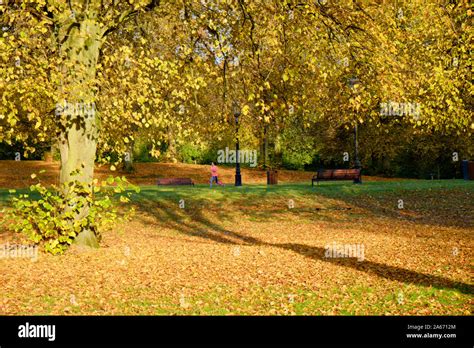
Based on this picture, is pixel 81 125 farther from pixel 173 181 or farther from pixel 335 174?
pixel 335 174

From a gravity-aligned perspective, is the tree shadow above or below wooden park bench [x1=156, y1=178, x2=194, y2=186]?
below

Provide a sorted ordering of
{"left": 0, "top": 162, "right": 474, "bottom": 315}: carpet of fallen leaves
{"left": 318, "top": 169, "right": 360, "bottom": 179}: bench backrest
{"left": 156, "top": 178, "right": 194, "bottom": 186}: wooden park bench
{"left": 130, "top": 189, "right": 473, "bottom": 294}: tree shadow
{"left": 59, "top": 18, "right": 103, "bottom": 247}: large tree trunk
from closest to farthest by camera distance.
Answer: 1. {"left": 0, "top": 162, "right": 474, "bottom": 315}: carpet of fallen leaves
2. {"left": 130, "top": 189, "right": 473, "bottom": 294}: tree shadow
3. {"left": 59, "top": 18, "right": 103, "bottom": 247}: large tree trunk
4. {"left": 318, "top": 169, "right": 360, "bottom": 179}: bench backrest
5. {"left": 156, "top": 178, "right": 194, "bottom": 186}: wooden park bench

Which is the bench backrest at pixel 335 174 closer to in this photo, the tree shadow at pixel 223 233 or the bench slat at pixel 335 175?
the bench slat at pixel 335 175

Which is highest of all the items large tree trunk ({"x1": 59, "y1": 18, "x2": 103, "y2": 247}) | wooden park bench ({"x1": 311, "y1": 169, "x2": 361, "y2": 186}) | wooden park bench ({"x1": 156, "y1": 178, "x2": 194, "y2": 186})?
large tree trunk ({"x1": 59, "y1": 18, "x2": 103, "y2": 247})

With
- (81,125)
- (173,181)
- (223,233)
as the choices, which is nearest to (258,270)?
(81,125)

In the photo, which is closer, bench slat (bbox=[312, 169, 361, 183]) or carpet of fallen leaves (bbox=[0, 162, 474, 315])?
carpet of fallen leaves (bbox=[0, 162, 474, 315])

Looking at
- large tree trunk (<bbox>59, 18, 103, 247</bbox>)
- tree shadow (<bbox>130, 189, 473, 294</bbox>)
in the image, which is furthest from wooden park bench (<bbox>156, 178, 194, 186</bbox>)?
large tree trunk (<bbox>59, 18, 103, 247</bbox>)

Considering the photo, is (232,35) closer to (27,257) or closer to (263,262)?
(263,262)

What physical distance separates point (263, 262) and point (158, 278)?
269 centimetres

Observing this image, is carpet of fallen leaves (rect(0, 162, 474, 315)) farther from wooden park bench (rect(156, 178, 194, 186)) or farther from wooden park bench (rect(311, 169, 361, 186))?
wooden park bench (rect(156, 178, 194, 186))

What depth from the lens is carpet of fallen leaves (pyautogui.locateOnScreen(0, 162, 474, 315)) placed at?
29.4ft

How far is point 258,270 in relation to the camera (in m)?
11.7

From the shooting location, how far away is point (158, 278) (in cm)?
1095
